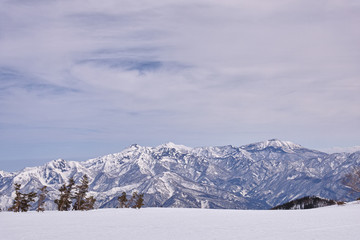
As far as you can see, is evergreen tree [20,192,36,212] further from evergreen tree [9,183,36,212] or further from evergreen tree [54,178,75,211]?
evergreen tree [54,178,75,211]

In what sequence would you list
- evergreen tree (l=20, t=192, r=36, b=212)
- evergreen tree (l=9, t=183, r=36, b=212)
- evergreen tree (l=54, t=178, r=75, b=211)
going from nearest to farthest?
evergreen tree (l=9, t=183, r=36, b=212) → evergreen tree (l=20, t=192, r=36, b=212) → evergreen tree (l=54, t=178, r=75, b=211)

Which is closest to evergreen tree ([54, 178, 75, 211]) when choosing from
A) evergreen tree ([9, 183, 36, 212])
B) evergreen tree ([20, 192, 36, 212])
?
evergreen tree ([20, 192, 36, 212])

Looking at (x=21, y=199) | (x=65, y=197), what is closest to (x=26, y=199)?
(x=21, y=199)

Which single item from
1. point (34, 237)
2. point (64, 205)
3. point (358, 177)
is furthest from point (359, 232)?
point (64, 205)

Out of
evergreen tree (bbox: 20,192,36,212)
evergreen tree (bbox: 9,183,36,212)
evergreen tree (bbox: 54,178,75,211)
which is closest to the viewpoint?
evergreen tree (bbox: 9,183,36,212)

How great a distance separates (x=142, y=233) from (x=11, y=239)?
42.3 ft

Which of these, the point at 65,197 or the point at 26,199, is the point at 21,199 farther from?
the point at 65,197

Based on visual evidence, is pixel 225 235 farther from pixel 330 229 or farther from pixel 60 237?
pixel 60 237

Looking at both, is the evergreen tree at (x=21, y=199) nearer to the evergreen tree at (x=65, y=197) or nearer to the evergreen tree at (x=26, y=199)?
the evergreen tree at (x=26, y=199)

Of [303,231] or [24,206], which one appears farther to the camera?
[24,206]

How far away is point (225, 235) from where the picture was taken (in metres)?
32.5

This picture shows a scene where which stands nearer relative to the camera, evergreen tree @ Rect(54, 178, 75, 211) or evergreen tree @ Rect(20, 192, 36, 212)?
evergreen tree @ Rect(20, 192, 36, 212)

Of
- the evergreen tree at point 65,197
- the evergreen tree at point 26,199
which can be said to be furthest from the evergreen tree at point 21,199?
the evergreen tree at point 65,197

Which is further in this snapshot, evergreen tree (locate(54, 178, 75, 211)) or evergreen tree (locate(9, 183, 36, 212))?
evergreen tree (locate(54, 178, 75, 211))
